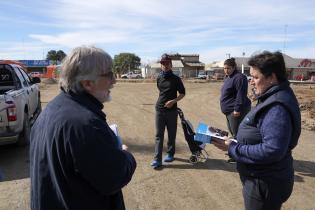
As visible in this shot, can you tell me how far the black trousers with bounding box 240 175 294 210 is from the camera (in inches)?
124

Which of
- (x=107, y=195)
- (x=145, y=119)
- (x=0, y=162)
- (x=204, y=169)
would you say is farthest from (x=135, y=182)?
(x=145, y=119)

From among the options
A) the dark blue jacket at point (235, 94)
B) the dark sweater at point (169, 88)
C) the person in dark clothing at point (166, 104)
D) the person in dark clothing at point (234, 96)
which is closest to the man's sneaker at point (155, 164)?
the person in dark clothing at point (166, 104)

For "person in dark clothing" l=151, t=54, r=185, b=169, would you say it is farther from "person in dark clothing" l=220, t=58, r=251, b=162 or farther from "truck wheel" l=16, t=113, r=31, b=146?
"truck wheel" l=16, t=113, r=31, b=146

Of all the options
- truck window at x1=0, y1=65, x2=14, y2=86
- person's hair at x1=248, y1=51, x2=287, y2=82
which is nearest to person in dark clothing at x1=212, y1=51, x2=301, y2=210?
person's hair at x1=248, y1=51, x2=287, y2=82

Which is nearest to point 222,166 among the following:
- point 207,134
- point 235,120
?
point 235,120

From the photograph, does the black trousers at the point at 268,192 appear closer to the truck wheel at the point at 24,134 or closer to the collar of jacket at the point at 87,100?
the collar of jacket at the point at 87,100

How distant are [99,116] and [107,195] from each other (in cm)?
45

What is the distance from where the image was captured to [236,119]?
24.3 feet

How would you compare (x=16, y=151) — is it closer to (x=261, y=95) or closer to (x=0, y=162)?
(x=0, y=162)

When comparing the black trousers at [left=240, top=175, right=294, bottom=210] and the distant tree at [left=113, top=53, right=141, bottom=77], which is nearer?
the black trousers at [left=240, top=175, right=294, bottom=210]

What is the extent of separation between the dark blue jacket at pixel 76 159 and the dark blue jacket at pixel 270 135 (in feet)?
3.75

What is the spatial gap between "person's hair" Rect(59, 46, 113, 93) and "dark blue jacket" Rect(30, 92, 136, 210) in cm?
7

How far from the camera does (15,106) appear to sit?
8125mm

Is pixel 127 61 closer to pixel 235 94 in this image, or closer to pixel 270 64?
pixel 235 94
